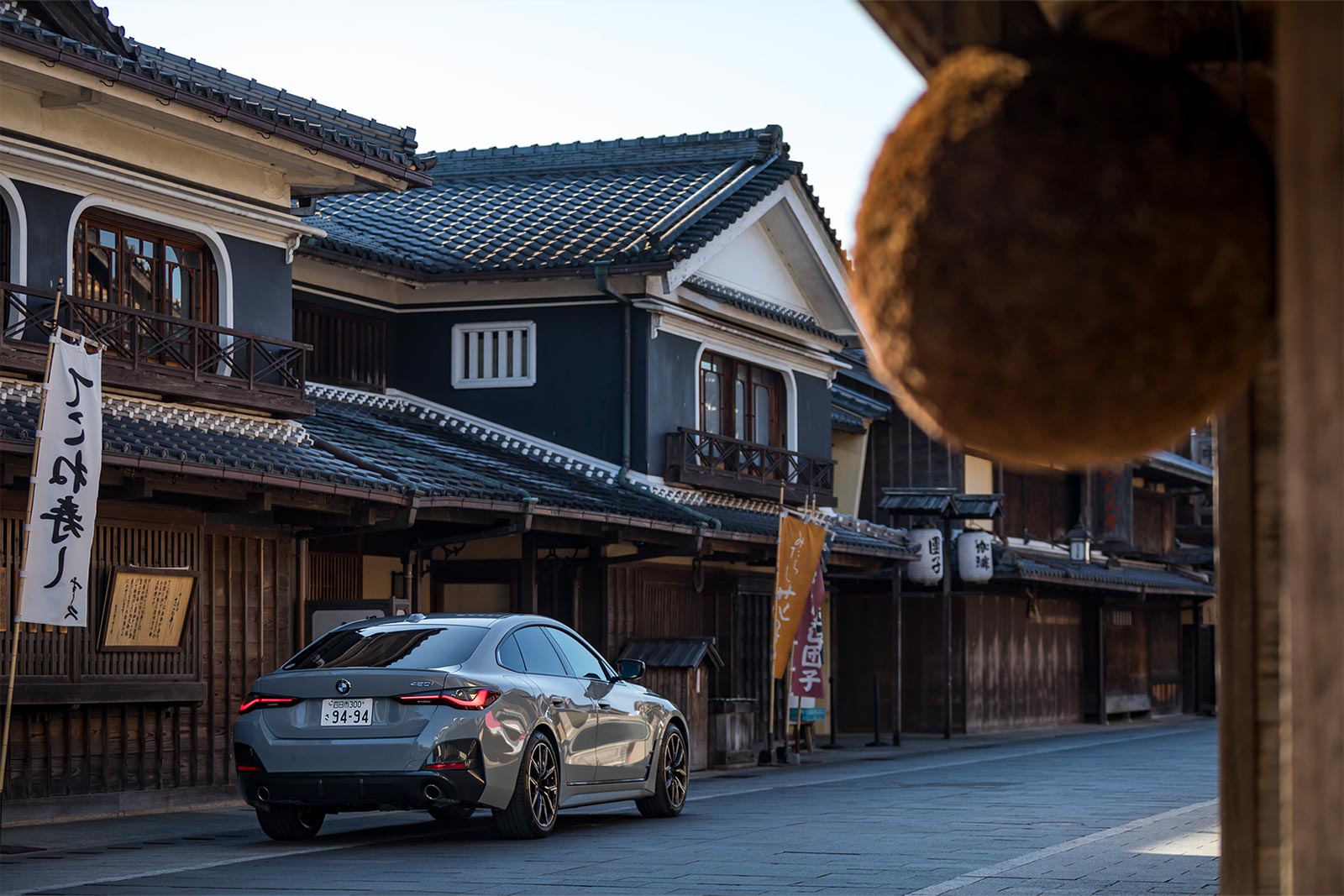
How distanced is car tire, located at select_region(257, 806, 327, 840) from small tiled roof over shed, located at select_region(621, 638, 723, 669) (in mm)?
7427

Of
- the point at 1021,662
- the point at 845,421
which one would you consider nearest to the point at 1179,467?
the point at 1021,662

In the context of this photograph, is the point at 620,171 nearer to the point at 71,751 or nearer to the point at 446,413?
the point at 446,413

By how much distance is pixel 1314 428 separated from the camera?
2049 millimetres

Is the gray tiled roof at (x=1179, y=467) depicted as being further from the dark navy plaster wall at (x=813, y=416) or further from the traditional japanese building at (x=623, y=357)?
the traditional japanese building at (x=623, y=357)

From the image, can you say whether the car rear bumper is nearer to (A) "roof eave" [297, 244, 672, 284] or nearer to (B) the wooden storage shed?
(B) the wooden storage shed

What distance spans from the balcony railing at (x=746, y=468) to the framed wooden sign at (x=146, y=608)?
8391 mm

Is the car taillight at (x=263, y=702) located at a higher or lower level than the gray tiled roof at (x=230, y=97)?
lower

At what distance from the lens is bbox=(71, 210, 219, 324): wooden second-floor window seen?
15352 millimetres

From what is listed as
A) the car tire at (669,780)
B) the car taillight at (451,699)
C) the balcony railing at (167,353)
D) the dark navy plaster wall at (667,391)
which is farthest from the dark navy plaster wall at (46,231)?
the dark navy plaster wall at (667,391)

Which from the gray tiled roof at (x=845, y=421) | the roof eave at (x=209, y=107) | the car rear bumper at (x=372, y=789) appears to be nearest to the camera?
the car rear bumper at (x=372, y=789)

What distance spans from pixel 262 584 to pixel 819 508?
11.6 metres

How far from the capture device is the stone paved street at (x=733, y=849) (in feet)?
32.3

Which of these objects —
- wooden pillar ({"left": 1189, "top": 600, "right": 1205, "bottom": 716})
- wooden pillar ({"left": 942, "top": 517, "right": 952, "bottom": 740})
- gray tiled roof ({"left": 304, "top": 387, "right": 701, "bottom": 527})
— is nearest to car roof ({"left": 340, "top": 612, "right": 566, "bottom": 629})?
gray tiled roof ({"left": 304, "top": 387, "right": 701, "bottom": 527})

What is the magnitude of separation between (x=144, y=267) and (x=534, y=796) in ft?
21.9
